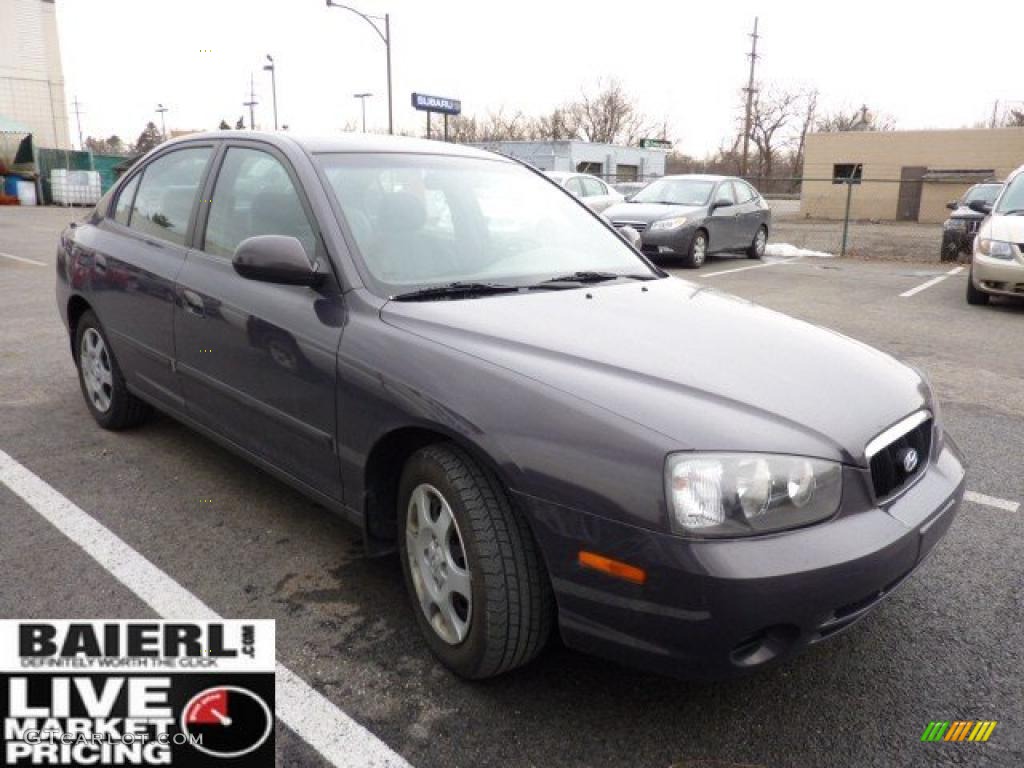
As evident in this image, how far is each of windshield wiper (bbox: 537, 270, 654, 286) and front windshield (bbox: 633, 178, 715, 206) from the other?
10.9 meters

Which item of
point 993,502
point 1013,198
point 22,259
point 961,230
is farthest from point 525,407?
point 961,230

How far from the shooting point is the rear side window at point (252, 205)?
305 cm

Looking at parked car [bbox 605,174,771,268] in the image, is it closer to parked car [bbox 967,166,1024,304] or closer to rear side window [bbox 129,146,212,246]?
parked car [bbox 967,166,1024,304]

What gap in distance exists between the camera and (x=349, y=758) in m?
2.10

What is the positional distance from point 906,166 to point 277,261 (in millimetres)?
34176

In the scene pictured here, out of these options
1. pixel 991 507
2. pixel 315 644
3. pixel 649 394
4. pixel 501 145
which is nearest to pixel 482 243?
pixel 649 394

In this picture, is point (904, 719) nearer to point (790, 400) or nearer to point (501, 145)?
Answer: point (790, 400)

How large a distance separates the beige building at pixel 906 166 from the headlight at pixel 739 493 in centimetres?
3021

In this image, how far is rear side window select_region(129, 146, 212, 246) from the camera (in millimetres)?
3708

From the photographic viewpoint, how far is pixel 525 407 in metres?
2.14

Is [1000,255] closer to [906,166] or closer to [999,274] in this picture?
[999,274]

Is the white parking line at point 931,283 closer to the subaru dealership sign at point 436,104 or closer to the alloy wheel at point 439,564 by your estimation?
the alloy wheel at point 439,564

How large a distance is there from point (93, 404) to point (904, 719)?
13.9 feet

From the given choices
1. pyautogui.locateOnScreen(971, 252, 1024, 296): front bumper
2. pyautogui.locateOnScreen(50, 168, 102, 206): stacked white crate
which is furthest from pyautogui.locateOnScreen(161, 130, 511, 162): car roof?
pyautogui.locateOnScreen(50, 168, 102, 206): stacked white crate
